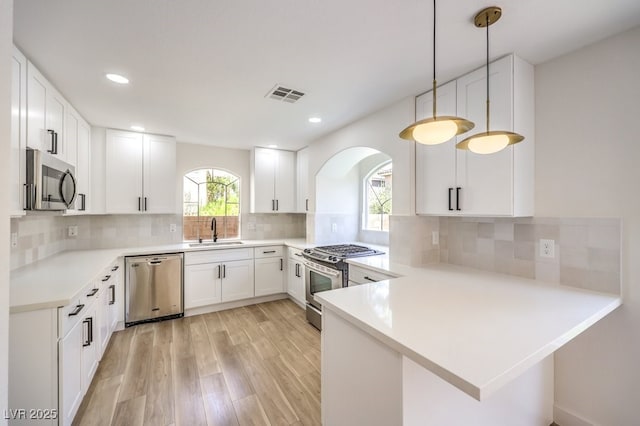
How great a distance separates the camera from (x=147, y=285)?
3303 mm

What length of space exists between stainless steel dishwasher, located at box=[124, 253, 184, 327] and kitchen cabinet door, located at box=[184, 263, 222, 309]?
83 millimetres

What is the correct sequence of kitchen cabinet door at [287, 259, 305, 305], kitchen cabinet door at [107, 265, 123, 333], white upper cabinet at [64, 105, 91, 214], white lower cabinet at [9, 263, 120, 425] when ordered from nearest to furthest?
1. white lower cabinet at [9, 263, 120, 425]
2. white upper cabinet at [64, 105, 91, 214]
3. kitchen cabinet door at [107, 265, 123, 333]
4. kitchen cabinet door at [287, 259, 305, 305]

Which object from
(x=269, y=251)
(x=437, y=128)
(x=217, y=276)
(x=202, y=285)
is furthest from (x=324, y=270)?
(x=437, y=128)

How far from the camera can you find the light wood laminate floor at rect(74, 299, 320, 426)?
6.14 feet

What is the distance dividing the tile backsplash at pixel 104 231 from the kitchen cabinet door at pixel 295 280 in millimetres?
902

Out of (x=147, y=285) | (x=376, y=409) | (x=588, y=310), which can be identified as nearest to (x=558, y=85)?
(x=588, y=310)

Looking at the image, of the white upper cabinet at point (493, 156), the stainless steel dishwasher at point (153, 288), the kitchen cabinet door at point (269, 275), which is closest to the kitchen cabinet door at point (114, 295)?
the stainless steel dishwasher at point (153, 288)

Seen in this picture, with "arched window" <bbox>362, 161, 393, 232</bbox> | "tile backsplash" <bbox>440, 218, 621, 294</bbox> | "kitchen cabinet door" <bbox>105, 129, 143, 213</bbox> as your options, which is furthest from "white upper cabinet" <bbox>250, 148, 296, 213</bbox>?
"tile backsplash" <bbox>440, 218, 621, 294</bbox>

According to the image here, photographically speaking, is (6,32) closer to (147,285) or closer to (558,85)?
(558,85)

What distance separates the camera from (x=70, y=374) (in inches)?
67.6

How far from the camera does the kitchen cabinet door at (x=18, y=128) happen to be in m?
1.60

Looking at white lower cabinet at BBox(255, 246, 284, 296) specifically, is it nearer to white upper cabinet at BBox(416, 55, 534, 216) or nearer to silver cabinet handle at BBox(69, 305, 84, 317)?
silver cabinet handle at BBox(69, 305, 84, 317)

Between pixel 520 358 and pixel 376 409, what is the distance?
2.09ft

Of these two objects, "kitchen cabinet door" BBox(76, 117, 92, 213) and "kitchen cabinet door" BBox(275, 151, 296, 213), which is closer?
"kitchen cabinet door" BBox(76, 117, 92, 213)
